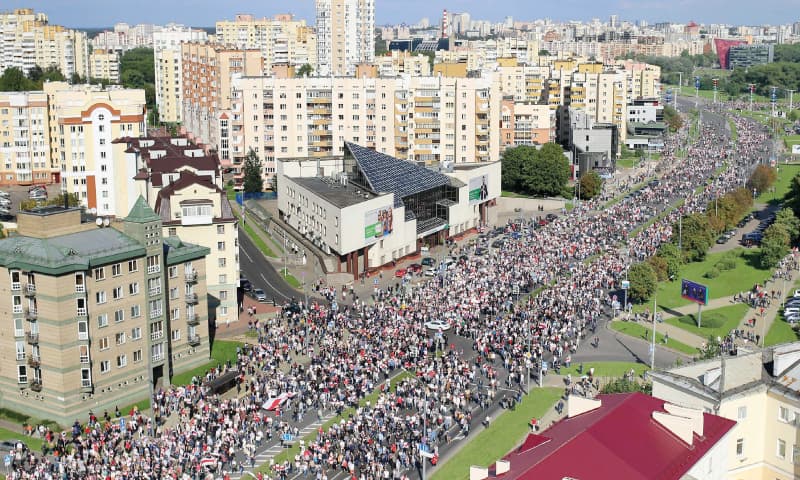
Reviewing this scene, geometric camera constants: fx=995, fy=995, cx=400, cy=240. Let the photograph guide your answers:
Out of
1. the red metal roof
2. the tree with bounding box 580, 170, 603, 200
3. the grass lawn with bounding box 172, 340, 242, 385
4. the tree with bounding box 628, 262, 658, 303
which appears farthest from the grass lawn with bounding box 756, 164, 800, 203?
the red metal roof

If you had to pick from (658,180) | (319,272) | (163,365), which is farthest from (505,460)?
(658,180)

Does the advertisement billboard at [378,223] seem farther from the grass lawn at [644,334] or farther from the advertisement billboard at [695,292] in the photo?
Result: the advertisement billboard at [695,292]

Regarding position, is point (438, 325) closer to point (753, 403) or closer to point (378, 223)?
point (378, 223)

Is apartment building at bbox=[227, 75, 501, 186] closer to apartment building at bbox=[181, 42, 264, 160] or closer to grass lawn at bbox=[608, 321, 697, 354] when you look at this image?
apartment building at bbox=[181, 42, 264, 160]

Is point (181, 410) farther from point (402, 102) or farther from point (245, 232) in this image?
point (402, 102)

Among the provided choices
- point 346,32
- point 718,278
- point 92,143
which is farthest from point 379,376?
point 346,32

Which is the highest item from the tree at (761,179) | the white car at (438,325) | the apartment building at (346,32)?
the apartment building at (346,32)

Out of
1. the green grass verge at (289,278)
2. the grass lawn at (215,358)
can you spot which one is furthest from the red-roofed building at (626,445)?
the green grass verge at (289,278)
